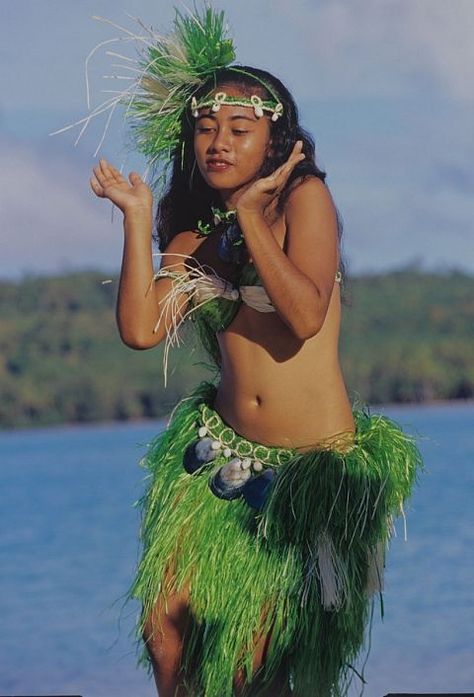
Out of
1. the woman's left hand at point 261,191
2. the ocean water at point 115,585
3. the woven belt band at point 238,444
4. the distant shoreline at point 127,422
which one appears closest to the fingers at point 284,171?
the woman's left hand at point 261,191

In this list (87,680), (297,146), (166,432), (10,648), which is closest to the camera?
(297,146)

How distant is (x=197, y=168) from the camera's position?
338cm

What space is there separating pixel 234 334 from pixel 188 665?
681 millimetres

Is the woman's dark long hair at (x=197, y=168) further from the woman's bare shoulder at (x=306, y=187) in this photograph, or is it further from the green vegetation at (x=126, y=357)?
the green vegetation at (x=126, y=357)

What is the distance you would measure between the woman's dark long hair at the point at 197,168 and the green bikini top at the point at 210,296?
15 centimetres

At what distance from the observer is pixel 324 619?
3152mm

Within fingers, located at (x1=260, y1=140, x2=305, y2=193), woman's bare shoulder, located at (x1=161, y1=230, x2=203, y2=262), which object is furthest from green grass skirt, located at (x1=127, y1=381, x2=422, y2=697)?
fingers, located at (x1=260, y1=140, x2=305, y2=193)

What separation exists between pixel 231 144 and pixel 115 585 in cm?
817

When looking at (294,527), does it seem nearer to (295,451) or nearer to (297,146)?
(295,451)

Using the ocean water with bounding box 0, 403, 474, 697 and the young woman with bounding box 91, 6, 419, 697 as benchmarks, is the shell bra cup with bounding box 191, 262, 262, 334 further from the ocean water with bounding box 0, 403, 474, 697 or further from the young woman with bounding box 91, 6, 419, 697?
the ocean water with bounding box 0, 403, 474, 697

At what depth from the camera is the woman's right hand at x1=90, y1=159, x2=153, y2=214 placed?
124 inches

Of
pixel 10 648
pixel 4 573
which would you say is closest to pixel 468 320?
pixel 4 573

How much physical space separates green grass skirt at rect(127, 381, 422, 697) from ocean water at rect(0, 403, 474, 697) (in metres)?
0.28

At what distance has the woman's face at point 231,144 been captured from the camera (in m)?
3.17
